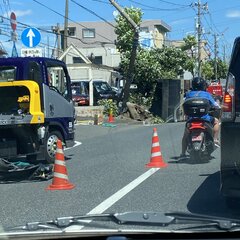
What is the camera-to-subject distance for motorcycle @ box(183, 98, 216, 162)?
10.6m

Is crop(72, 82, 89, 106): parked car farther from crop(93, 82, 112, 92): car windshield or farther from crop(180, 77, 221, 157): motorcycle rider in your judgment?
crop(180, 77, 221, 157): motorcycle rider

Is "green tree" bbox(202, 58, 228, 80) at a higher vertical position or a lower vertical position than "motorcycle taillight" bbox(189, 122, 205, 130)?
higher

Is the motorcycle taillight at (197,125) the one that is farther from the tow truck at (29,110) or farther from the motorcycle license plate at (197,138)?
the tow truck at (29,110)

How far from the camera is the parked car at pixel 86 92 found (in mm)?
39062

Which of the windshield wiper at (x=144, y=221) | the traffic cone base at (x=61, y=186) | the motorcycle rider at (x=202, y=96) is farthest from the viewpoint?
the motorcycle rider at (x=202, y=96)

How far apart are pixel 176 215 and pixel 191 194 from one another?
12.3ft

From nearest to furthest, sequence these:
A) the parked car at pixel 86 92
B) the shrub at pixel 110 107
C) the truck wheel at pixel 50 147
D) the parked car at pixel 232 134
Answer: the parked car at pixel 232 134 < the truck wheel at pixel 50 147 < the shrub at pixel 110 107 < the parked car at pixel 86 92

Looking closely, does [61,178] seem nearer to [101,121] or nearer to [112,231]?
[112,231]

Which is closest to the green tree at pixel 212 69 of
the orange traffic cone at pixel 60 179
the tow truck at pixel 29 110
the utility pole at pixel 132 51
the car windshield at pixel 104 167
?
the utility pole at pixel 132 51

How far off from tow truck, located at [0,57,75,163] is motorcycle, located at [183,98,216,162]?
3.01m

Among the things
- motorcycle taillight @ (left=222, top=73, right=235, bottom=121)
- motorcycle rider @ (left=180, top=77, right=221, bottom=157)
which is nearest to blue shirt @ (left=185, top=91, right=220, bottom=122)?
motorcycle rider @ (left=180, top=77, right=221, bottom=157)

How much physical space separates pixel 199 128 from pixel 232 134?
471 centimetres

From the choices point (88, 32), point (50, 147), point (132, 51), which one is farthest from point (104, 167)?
point (88, 32)

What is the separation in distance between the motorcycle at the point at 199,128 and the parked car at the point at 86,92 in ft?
91.8
